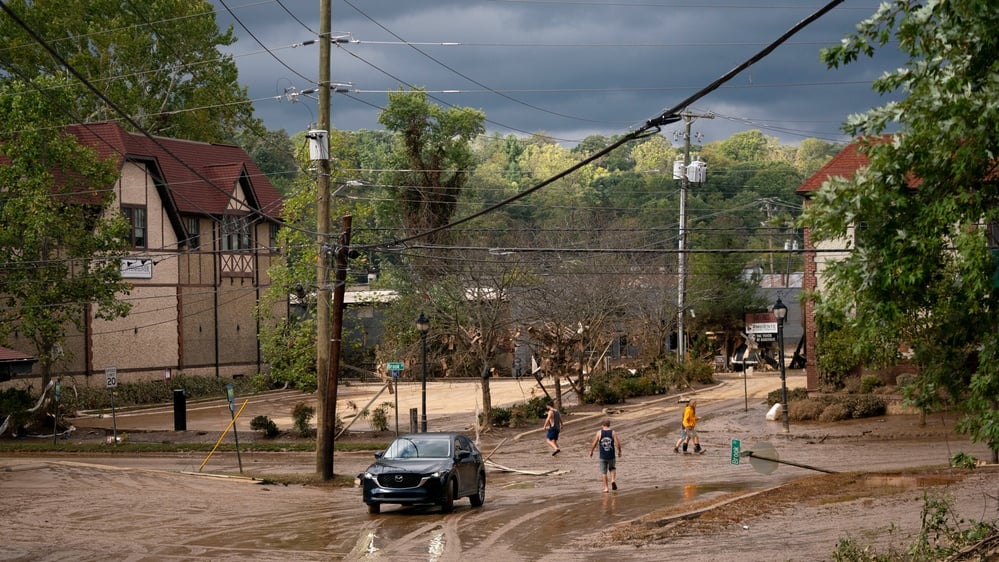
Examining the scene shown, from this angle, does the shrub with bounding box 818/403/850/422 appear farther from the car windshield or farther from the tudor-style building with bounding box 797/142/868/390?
the car windshield

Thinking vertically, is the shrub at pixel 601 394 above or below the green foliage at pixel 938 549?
below

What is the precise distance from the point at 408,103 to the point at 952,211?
6401cm

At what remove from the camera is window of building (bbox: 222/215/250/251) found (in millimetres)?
62281

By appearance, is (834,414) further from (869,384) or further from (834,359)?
(869,384)

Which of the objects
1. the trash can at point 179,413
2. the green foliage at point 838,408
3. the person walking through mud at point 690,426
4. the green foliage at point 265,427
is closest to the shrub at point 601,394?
the green foliage at point 838,408

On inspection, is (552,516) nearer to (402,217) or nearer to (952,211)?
(952,211)

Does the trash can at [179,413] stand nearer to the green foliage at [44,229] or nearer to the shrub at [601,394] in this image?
the green foliage at [44,229]

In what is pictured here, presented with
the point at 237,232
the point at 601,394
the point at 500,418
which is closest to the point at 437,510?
the point at 500,418

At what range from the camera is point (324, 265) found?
94.1 feet

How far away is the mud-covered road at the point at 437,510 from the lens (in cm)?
1780

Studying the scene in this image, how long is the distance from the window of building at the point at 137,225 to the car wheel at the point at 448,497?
39149 millimetres

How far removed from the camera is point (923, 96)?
36.4ft

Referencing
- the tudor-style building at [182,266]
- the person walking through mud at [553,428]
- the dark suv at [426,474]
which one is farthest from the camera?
the tudor-style building at [182,266]

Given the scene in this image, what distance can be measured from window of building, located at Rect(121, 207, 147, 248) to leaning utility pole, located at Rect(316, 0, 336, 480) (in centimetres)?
3140
